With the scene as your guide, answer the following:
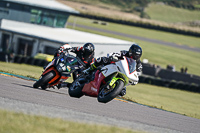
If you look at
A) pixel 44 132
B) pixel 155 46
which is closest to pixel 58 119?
pixel 44 132

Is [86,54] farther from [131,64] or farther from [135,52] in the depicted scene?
[131,64]

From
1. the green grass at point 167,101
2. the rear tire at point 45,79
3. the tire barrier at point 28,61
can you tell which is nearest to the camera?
the rear tire at point 45,79

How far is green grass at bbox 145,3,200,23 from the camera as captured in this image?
11069cm

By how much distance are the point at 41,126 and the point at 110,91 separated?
11.9 ft

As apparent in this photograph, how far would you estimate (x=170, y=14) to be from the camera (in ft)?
387

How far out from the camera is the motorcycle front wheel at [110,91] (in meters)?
8.70

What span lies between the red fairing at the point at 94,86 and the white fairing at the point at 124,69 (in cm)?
20

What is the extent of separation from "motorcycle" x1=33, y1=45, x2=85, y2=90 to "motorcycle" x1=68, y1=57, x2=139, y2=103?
0.59m

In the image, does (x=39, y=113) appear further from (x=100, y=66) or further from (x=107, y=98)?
(x=100, y=66)

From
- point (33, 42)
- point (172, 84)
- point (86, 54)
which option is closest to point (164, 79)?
point (172, 84)

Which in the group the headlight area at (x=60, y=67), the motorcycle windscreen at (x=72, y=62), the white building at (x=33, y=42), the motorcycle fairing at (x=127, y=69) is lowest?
the white building at (x=33, y=42)

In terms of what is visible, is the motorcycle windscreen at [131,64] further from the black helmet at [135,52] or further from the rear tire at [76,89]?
the rear tire at [76,89]

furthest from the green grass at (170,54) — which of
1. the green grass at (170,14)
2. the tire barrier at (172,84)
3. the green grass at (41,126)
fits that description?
the green grass at (170,14)

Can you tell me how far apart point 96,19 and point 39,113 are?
74652 mm
